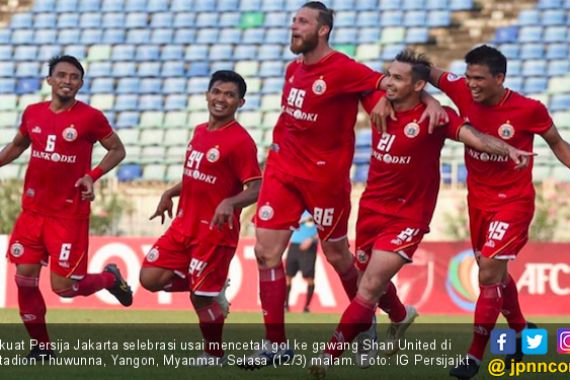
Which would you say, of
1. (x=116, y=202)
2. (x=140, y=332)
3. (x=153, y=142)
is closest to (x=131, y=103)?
(x=153, y=142)

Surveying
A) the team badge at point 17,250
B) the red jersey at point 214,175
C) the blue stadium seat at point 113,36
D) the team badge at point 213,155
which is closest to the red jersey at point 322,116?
the red jersey at point 214,175

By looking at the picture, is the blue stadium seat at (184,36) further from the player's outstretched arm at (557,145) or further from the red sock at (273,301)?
the red sock at (273,301)

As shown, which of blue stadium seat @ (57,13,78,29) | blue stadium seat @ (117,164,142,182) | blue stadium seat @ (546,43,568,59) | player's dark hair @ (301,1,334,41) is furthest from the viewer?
blue stadium seat @ (57,13,78,29)

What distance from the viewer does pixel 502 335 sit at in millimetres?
11062

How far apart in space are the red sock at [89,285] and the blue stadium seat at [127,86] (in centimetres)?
1725

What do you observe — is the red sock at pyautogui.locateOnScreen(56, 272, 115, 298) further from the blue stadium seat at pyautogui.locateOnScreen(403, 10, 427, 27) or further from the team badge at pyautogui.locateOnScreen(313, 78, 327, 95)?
the blue stadium seat at pyautogui.locateOnScreen(403, 10, 427, 27)

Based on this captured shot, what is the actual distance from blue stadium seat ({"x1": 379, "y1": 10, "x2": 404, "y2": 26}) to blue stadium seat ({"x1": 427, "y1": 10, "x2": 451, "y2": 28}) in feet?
2.18

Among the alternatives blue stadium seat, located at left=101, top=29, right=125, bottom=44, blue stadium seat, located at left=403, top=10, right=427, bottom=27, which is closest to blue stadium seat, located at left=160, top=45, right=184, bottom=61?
blue stadium seat, located at left=101, top=29, right=125, bottom=44

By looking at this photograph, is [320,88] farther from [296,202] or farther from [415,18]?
[415,18]

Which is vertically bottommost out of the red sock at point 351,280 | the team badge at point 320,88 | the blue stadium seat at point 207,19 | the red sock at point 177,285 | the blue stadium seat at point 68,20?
the red sock at point 177,285

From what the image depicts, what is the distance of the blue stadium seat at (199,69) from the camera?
2944cm

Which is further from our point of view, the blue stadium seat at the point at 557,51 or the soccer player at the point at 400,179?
the blue stadium seat at the point at 557,51

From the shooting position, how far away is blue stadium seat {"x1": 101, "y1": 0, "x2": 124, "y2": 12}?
3091 centimetres

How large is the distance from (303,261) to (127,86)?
414 inches
